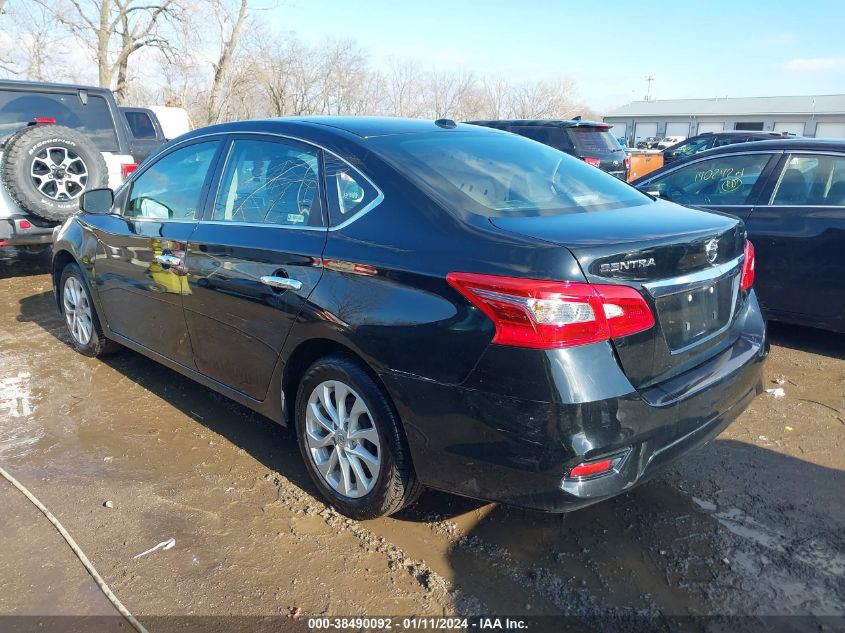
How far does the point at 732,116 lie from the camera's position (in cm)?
6122

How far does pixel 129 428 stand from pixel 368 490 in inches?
73.3

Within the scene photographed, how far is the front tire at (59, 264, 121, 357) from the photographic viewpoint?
475 cm

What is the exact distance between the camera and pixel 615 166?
11.8 m

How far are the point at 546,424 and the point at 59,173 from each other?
604 centimetres

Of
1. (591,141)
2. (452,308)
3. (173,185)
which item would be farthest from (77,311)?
(591,141)

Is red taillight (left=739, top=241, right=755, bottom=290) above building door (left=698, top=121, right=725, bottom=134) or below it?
above

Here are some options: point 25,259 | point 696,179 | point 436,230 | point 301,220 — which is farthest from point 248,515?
point 25,259

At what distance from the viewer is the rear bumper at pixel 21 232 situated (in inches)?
252

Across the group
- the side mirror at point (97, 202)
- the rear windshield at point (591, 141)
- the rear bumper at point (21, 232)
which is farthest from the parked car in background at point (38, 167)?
the rear windshield at point (591, 141)

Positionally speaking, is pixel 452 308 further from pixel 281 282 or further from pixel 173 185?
pixel 173 185

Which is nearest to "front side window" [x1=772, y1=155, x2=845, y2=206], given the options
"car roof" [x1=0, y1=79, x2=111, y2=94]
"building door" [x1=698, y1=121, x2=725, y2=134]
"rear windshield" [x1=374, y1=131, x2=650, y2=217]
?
"rear windshield" [x1=374, y1=131, x2=650, y2=217]

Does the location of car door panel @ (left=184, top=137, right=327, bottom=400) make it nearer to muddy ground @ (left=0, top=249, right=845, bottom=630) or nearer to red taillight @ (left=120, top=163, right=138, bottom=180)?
muddy ground @ (left=0, top=249, right=845, bottom=630)

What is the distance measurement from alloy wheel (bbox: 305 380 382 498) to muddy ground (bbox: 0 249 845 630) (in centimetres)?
21

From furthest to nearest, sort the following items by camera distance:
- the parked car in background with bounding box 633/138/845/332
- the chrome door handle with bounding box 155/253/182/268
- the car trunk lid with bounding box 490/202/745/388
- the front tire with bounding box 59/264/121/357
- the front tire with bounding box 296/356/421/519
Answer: the front tire with bounding box 59/264/121/357
the parked car in background with bounding box 633/138/845/332
the chrome door handle with bounding box 155/253/182/268
the front tire with bounding box 296/356/421/519
the car trunk lid with bounding box 490/202/745/388
